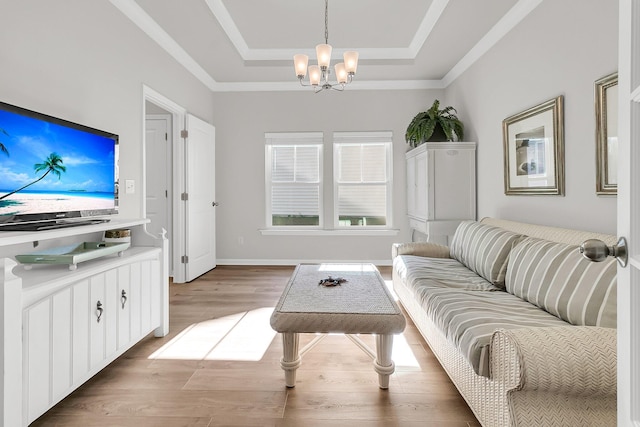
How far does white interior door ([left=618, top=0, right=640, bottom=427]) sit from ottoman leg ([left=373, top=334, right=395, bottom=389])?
1273mm

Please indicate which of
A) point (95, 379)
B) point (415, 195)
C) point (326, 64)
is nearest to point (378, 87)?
point (415, 195)

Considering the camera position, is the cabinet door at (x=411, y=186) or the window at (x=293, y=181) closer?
the cabinet door at (x=411, y=186)

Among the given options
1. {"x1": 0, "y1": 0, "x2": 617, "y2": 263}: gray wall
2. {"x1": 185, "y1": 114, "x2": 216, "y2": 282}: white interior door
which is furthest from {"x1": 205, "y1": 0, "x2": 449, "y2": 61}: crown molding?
{"x1": 185, "y1": 114, "x2": 216, "y2": 282}: white interior door

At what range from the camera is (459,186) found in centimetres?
409

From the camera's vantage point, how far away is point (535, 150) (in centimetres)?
292

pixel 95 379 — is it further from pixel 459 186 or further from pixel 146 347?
pixel 459 186

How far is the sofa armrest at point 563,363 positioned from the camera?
4.04ft

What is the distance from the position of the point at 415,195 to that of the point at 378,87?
5.34 ft

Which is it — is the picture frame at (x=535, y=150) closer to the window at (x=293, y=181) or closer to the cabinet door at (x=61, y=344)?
the window at (x=293, y=181)

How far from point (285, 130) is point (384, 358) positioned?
388 centimetres

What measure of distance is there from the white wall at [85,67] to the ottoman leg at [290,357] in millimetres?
1907

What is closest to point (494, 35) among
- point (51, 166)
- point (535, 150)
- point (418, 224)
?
point (535, 150)

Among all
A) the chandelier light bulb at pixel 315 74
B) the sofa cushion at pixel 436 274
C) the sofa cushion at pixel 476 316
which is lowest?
the sofa cushion at pixel 476 316

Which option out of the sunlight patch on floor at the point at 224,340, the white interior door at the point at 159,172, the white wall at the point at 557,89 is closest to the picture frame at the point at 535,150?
the white wall at the point at 557,89
